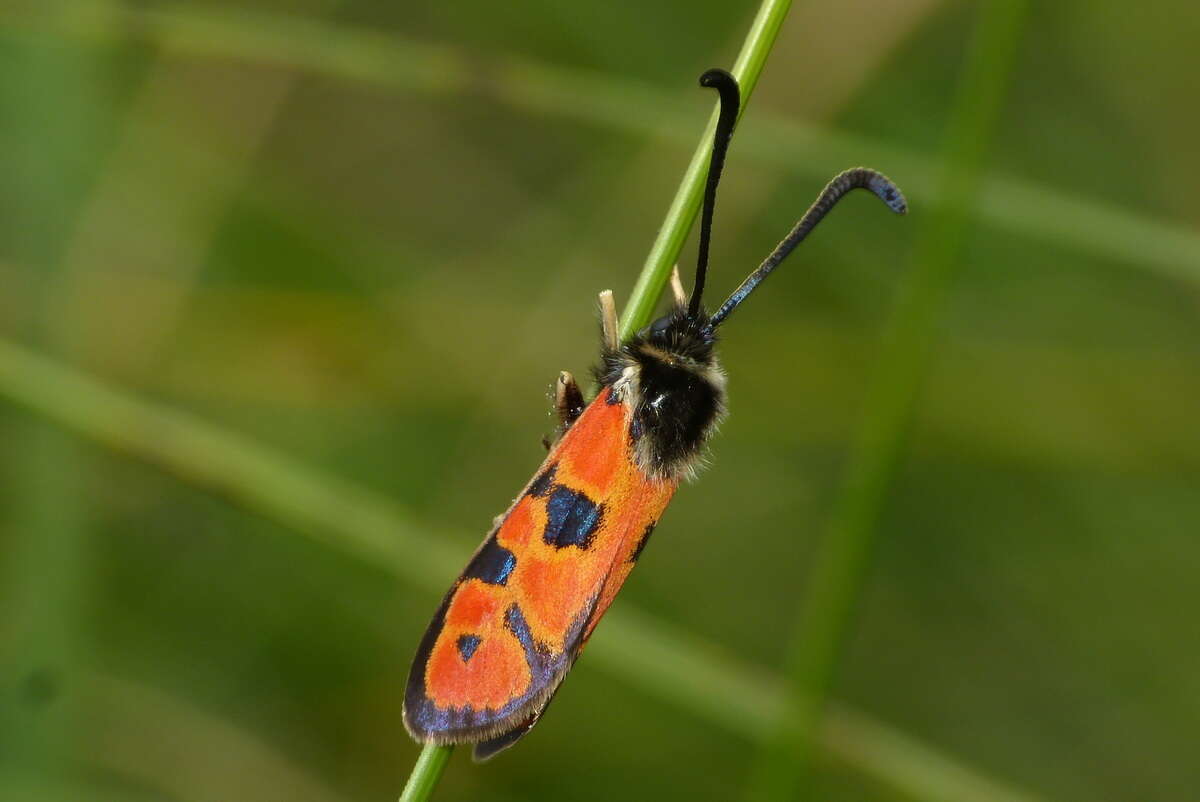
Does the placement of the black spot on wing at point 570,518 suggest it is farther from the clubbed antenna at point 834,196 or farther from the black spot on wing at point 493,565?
the clubbed antenna at point 834,196

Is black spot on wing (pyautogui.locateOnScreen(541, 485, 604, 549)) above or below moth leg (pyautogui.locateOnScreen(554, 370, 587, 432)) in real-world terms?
below

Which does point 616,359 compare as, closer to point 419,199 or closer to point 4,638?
point 4,638

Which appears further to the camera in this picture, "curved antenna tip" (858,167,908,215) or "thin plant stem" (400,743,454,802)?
"curved antenna tip" (858,167,908,215)

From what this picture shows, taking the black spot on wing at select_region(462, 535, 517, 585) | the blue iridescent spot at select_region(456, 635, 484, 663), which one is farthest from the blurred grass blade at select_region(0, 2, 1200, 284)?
the blue iridescent spot at select_region(456, 635, 484, 663)

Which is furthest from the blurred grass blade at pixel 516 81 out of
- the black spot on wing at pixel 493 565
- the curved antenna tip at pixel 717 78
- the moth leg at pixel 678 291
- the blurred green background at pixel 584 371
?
the black spot on wing at pixel 493 565

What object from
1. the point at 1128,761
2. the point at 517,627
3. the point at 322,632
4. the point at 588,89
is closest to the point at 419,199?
the point at 588,89

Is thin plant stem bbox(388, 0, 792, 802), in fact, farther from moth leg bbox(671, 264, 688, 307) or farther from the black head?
moth leg bbox(671, 264, 688, 307)

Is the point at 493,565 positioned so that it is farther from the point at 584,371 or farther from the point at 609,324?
the point at 584,371
